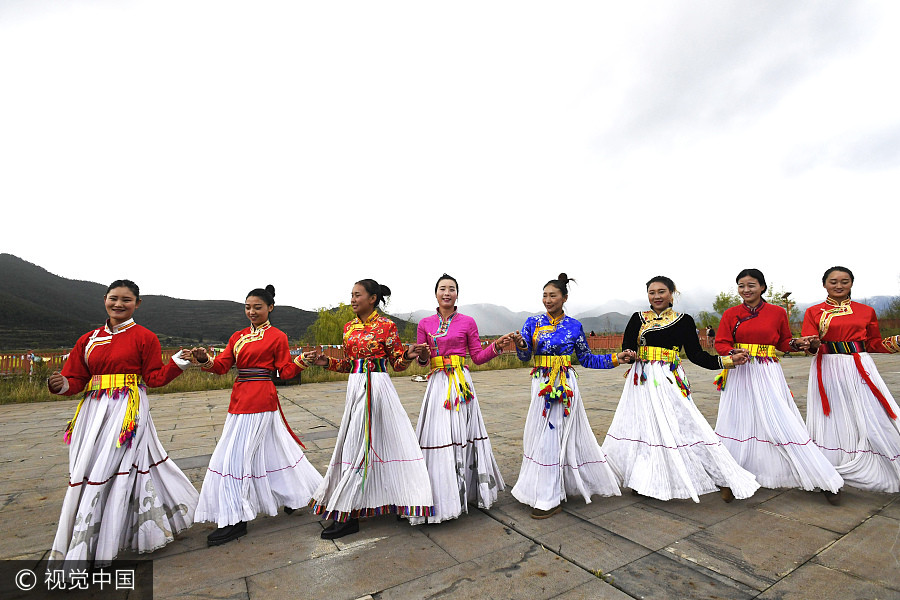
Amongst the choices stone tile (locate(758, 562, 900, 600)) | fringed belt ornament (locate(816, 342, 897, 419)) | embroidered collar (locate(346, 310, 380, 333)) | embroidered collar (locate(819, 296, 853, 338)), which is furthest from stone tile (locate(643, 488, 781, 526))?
embroidered collar (locate(346, 310, 380, 333))

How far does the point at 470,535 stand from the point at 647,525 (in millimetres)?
1243

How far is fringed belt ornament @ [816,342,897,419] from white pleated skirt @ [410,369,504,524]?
3189 millimetres

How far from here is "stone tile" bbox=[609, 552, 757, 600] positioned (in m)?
2.29

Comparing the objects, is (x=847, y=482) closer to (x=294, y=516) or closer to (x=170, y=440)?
(x=294, y=516)

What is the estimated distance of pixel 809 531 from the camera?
303 cm

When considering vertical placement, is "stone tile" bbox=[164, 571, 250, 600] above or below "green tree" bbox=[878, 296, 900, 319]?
below

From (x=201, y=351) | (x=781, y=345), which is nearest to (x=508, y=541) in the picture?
(x=201, y=351)

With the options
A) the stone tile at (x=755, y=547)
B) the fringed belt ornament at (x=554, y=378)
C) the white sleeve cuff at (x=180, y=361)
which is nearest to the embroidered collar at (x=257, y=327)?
the white sleeve cuff at (x=180, y=361)

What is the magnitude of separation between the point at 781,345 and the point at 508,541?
9.96 feet

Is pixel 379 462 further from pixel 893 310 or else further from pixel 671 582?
pixel 893 310

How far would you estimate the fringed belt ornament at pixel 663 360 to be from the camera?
382cm

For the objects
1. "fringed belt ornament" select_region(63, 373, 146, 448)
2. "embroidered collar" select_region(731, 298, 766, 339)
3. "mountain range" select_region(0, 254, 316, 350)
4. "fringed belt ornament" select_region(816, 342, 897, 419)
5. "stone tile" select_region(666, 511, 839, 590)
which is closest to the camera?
"stone tile" select_region(666, 511, 839, 590)

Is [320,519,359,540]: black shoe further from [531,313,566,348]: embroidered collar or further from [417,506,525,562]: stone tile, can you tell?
[531,313,566,348]: embroidered collar

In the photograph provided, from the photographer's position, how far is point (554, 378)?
357 centimetres
